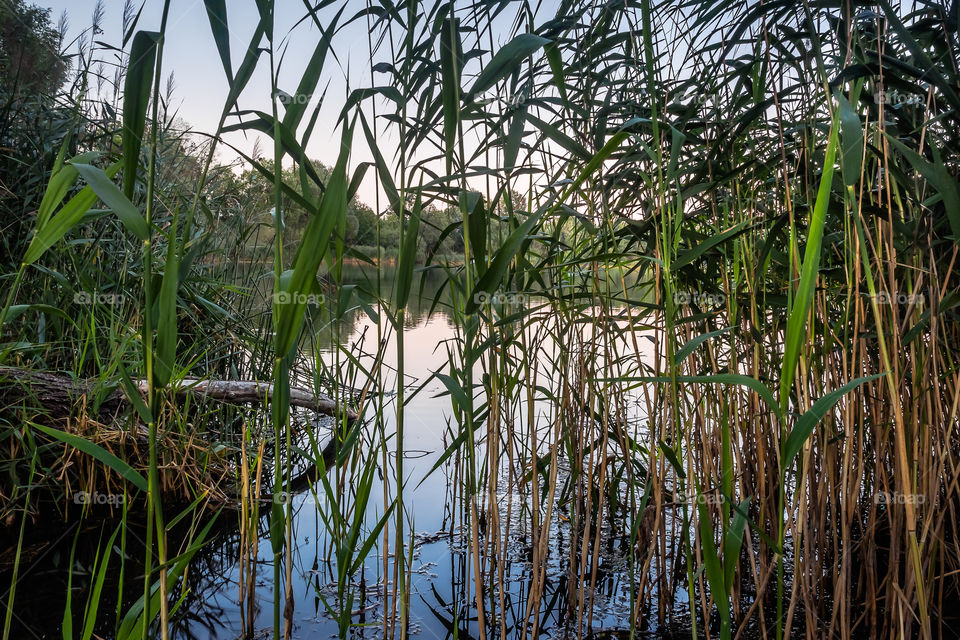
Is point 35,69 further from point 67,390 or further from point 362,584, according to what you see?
point 362,584

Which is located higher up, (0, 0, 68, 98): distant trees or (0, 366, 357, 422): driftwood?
(0, 0, 68, 98): distant trees

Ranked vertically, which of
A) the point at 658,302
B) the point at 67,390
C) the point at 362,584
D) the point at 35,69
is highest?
the point at 35,69

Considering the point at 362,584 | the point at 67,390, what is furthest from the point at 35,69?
the point at 362,584

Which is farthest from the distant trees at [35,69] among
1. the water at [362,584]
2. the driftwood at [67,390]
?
the water at [362,584]

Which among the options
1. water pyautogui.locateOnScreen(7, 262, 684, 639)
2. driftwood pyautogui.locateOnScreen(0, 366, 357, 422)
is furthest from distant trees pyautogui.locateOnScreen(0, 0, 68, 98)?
water pyautogui.locateOnScreen(7, 262, 684, 639)

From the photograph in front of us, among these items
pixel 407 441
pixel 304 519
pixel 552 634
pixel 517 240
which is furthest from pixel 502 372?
pixel 407 441

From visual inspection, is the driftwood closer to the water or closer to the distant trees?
the water

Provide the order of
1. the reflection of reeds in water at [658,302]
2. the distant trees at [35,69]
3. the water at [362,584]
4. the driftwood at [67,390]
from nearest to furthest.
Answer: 1. the reflection of reeds in water at [658,302]
2. the water at [362,584]
3. the driftwood at [67,390]
4. the distant trees at [35,69]

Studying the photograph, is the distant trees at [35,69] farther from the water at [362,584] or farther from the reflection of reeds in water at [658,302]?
the water at [362,584]

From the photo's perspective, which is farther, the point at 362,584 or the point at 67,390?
the point at 67,390

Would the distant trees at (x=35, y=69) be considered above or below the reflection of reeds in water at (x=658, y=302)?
above

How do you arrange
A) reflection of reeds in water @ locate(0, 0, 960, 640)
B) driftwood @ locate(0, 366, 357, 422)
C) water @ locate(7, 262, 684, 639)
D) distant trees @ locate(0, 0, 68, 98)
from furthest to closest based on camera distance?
distant trees @ locate(0, 0, 68, 98) < driftwood @ locate(0, 366, 357, 422) < water @ locate(7, 262, 684, 639) < reflection of reeds in water @ locate(0, 0, 960, 640)

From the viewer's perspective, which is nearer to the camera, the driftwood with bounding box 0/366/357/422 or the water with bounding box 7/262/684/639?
the water with bounding box 7/262/684/639

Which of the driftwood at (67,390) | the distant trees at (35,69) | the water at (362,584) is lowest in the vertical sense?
the water at (362,584)
